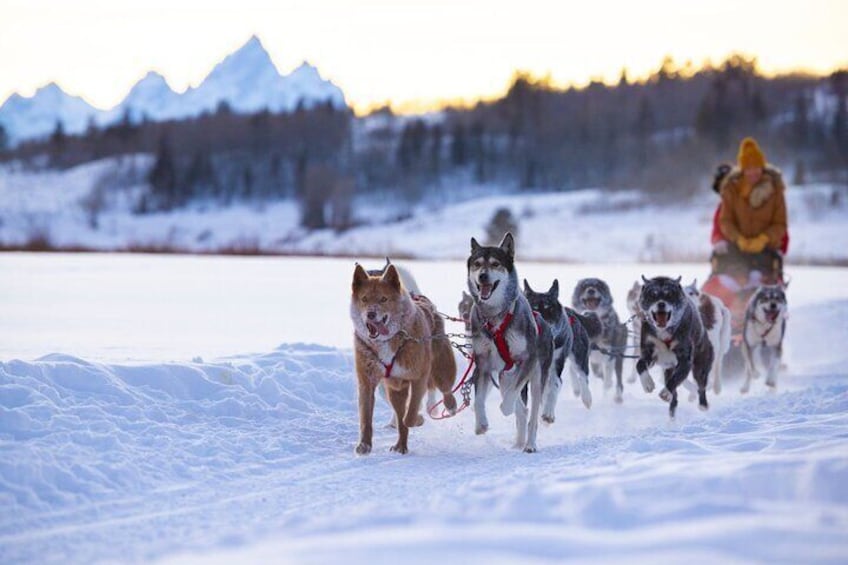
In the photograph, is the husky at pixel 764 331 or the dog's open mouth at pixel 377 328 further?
the husky at pixel 764 331

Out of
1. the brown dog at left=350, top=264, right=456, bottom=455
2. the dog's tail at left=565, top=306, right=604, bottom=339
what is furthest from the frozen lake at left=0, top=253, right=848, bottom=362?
the dog's tail at left=565, top=306, right=604, bottom=339

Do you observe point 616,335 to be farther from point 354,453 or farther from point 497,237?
point 497,237

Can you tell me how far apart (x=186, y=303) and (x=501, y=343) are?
899 cm

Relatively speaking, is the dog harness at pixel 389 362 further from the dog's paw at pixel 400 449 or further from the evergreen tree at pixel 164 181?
the evergreen tree at pixel 164 181

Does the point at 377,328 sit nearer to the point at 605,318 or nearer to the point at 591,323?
the point at 591,323

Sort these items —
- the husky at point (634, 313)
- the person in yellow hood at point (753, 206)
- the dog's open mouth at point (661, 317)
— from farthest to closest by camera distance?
the person in yellow hood at point (753, 206) < the husky at point (634, 313) < the dog's open mouth at point (661, 317)

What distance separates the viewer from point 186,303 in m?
13.1

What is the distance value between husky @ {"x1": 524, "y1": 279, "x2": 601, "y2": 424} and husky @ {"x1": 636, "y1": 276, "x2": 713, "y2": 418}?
0.54 metres

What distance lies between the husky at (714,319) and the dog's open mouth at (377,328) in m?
2.63

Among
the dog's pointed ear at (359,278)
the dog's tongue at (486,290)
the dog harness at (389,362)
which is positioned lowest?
the dog harness at (389,362)

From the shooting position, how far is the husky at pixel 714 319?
6.83 metres

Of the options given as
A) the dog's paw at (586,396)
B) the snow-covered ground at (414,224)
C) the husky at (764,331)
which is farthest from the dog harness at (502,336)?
the snow-covered ground at (414,224)

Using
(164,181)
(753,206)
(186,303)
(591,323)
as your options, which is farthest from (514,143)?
(591,323)

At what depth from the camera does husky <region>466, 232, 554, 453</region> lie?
5.08 m
